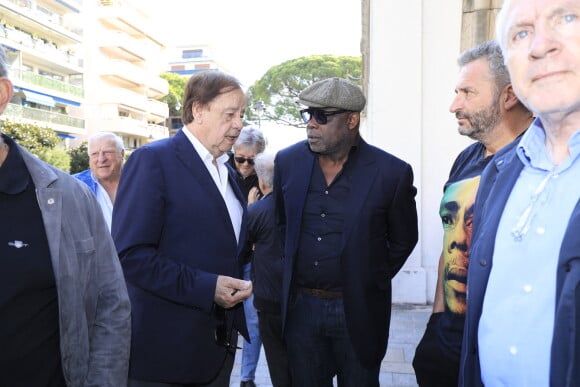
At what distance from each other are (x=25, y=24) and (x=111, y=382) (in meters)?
45.8

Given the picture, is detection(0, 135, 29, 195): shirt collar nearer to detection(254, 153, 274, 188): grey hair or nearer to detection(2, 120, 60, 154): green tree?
detection(254, 153, 274, 188): grey hair

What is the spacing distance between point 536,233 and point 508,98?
115 cm

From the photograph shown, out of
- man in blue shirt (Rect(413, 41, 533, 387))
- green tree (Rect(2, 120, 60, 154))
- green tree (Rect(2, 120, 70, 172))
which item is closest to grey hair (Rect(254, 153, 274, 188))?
man in blue shirt (Rect(413, 41, 533, 387))

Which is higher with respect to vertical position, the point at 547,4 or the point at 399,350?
the point at 547,4

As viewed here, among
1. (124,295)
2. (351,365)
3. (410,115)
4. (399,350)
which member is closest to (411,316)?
(399,350)

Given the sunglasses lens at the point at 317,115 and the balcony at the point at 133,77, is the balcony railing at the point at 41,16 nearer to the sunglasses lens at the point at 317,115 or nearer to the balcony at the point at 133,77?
the balcony at the point at 133,77

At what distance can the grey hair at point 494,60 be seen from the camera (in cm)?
238

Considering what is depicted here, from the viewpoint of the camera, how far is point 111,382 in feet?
5.89

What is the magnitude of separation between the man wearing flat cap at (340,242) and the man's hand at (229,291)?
29.8 inches

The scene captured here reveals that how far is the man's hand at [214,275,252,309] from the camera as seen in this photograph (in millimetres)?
2209

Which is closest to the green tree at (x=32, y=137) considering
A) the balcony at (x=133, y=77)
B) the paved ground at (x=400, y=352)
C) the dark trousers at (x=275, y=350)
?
the balcony at (x=133, y=77)

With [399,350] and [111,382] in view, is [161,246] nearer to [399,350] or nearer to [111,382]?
[111,382]

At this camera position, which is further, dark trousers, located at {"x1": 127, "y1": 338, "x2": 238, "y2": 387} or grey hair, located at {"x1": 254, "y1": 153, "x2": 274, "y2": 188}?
grey hair, located at {"x1": 254, "y1": 153, "x2": 274, "y2": 188}

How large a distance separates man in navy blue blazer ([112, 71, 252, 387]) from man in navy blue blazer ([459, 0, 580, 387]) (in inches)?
42.5
